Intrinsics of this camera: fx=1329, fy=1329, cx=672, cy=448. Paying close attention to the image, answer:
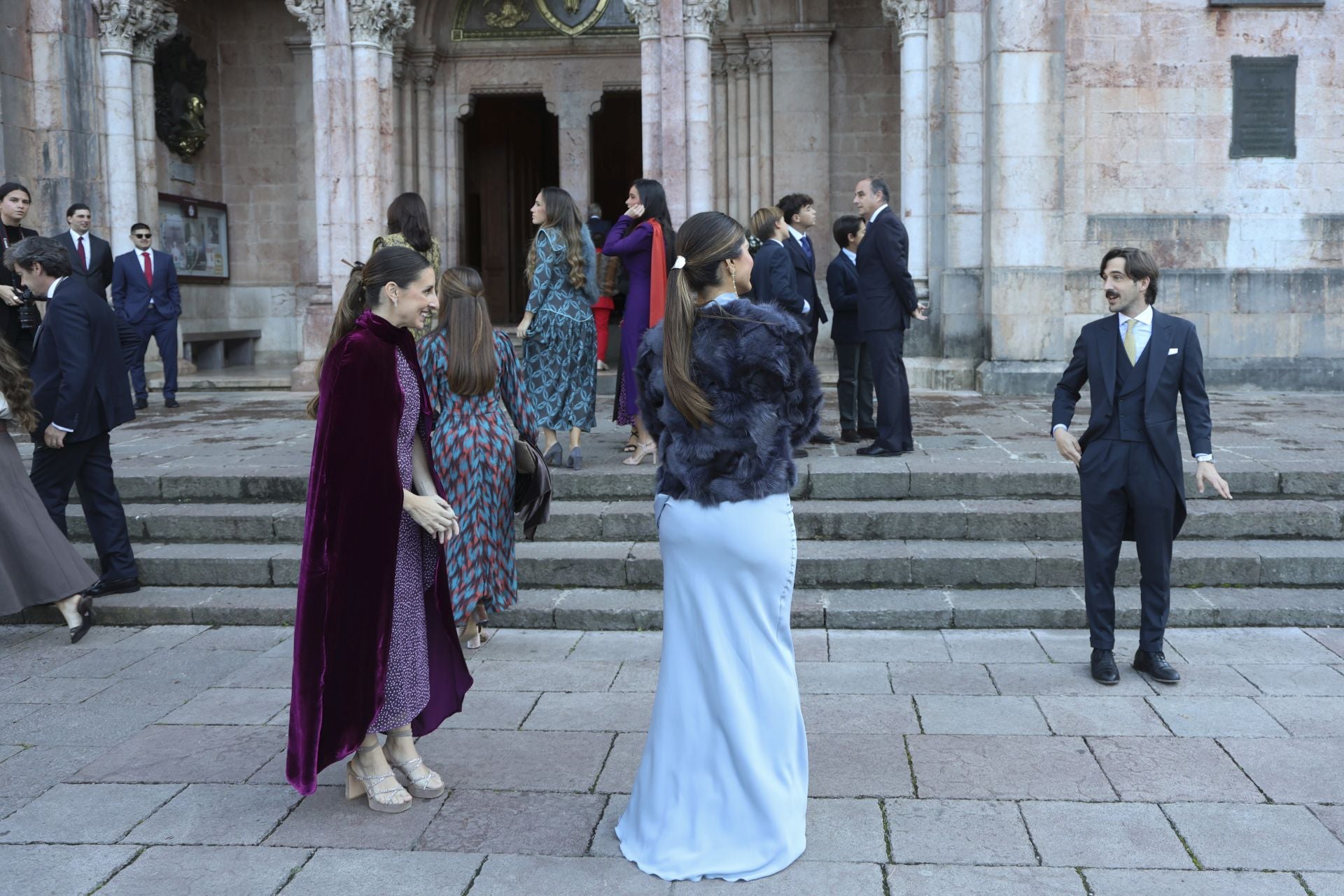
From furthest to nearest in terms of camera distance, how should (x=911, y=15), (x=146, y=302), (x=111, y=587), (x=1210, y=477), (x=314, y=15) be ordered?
(x=314, y=15) < (x=911, y=15) < (x=146, y=302) < (x=111, y=587) < (x=1210, y=477)

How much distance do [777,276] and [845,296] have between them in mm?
937

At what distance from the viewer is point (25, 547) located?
658 cm

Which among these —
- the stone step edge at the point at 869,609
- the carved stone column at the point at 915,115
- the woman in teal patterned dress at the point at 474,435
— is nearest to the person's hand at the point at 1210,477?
the stone step edge at the point at 869,609

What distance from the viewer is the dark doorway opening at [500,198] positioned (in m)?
19.4

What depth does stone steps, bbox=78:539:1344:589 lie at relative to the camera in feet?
23.1

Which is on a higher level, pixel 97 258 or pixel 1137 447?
pixel 97 258

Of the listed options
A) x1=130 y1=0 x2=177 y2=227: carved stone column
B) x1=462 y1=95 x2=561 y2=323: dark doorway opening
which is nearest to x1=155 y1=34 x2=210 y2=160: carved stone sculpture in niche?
x1=130 y1=0 x2=177 y2=227: carved stone column

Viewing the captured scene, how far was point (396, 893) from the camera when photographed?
12.2 feet

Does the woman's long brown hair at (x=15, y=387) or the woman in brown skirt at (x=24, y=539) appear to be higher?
the woman's long brown hair at (x=15, y=387)

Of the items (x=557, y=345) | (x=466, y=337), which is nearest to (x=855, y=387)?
(x=557, y=345)

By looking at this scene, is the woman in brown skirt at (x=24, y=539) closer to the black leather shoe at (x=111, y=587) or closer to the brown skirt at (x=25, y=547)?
the brown skirt at (x=25, y=547)

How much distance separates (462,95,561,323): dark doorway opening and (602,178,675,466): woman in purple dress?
34.3ft

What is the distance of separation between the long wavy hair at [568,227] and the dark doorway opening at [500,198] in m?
10.9

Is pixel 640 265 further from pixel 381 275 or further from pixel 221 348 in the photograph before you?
pixel 221 348
